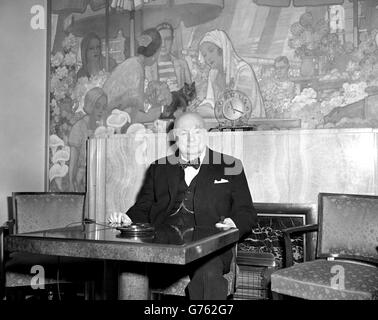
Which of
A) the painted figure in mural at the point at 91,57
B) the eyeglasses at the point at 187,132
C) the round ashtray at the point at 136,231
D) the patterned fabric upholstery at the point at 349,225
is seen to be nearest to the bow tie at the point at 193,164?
the eyeglasses at the point at 187,132

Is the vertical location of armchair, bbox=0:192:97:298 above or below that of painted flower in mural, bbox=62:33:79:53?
below

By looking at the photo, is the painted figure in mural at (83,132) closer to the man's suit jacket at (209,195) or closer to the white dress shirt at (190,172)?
the man's suit jacket at (209,195)

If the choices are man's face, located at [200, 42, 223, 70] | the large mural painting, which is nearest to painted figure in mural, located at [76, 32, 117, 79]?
the large mural painting

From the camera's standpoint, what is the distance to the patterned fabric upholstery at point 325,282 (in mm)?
2697

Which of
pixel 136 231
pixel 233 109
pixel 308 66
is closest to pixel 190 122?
pixel 233 109

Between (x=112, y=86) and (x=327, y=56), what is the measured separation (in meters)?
2.46

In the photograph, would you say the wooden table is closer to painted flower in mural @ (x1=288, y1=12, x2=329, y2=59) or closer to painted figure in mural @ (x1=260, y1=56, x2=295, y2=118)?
painted figure in mural @ (x1=260, y1=56, x2=295, y2=118)

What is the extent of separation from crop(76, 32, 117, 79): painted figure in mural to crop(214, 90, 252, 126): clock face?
1.59 meters

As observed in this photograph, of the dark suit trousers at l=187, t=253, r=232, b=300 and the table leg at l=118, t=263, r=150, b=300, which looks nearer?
the table leg at l=118, t=263, r=150, b=300

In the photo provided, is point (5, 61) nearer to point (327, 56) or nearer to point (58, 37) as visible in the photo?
point (58, 37)

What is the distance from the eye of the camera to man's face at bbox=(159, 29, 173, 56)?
5.11m

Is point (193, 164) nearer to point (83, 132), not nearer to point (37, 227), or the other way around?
point (37, 227)

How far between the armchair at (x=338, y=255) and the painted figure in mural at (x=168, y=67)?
219 cm

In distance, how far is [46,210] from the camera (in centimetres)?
403
